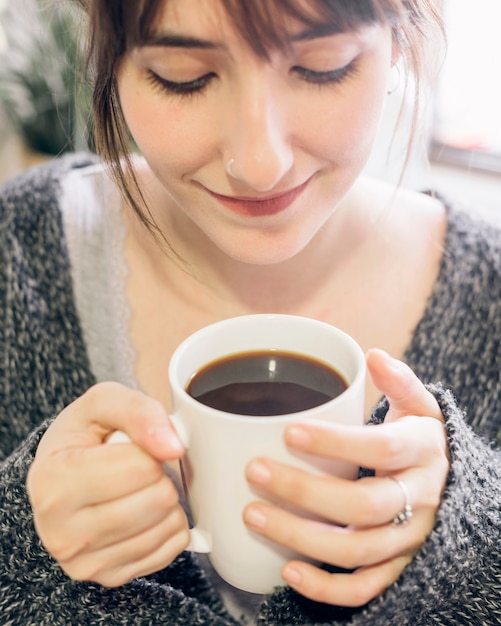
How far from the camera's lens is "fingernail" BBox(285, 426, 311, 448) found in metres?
0.46

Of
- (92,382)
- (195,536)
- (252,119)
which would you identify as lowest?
(92,382)

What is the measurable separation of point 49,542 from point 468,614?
1.40 ft

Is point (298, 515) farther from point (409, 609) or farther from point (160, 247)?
point (160, 247)

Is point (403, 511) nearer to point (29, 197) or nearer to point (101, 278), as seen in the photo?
point (101, 278)

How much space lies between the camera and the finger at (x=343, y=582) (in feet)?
1.75

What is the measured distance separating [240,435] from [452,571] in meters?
0.29

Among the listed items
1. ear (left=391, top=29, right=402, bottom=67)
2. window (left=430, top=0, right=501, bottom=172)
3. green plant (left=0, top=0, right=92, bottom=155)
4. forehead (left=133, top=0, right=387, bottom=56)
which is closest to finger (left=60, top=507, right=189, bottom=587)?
forehead (left=133, top=0, right=387, bottom=56)

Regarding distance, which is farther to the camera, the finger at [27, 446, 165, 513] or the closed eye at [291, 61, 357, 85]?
the closed eye at [291, 61, 357, 85]

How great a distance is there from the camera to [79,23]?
0.87 meters

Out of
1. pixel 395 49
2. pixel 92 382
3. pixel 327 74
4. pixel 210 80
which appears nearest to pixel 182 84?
pixel 210 80

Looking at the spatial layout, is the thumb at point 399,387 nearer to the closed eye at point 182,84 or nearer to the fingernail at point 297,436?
the fingernail at point 297,436

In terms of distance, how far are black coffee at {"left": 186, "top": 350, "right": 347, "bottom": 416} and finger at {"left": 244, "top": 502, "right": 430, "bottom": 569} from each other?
97 mm

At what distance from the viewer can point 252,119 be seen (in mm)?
638

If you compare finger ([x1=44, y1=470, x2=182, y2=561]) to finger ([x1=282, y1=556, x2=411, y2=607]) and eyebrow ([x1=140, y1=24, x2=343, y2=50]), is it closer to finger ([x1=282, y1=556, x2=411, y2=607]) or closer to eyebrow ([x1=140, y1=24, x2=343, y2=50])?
finger ([x1=282, y1=556, x2=411, y2=607])
